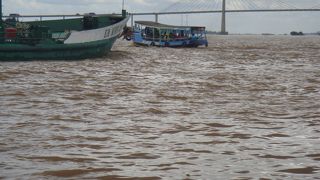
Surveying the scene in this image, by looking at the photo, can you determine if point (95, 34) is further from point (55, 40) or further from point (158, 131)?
point (158, 131)

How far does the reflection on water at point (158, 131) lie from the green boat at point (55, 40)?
617cm

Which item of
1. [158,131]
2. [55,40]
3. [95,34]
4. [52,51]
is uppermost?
[95,34]

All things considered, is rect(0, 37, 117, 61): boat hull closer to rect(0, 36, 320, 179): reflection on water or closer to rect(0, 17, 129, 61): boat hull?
rect(0, 17, 129, 61): boat hull

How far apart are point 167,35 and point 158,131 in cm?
3154

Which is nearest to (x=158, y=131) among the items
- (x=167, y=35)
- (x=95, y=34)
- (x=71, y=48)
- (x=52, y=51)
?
(x=52, y=51)

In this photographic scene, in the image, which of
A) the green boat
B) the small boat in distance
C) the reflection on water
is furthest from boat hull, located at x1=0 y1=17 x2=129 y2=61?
the small boat in distance

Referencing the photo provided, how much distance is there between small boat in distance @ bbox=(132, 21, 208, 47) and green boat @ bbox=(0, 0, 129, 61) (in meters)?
14.4

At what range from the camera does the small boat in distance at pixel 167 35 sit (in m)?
36.9

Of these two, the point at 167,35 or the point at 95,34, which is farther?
the point at 167,35

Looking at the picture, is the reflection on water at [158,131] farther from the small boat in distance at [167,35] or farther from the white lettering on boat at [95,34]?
the small boat in distance at [167,35]

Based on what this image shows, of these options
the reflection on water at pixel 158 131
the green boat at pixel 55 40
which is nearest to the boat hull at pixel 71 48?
the green boat at pixel 55 40

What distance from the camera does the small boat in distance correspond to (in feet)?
121

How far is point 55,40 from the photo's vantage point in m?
19.0

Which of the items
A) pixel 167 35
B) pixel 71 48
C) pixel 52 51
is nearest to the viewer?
pixel 52 51
